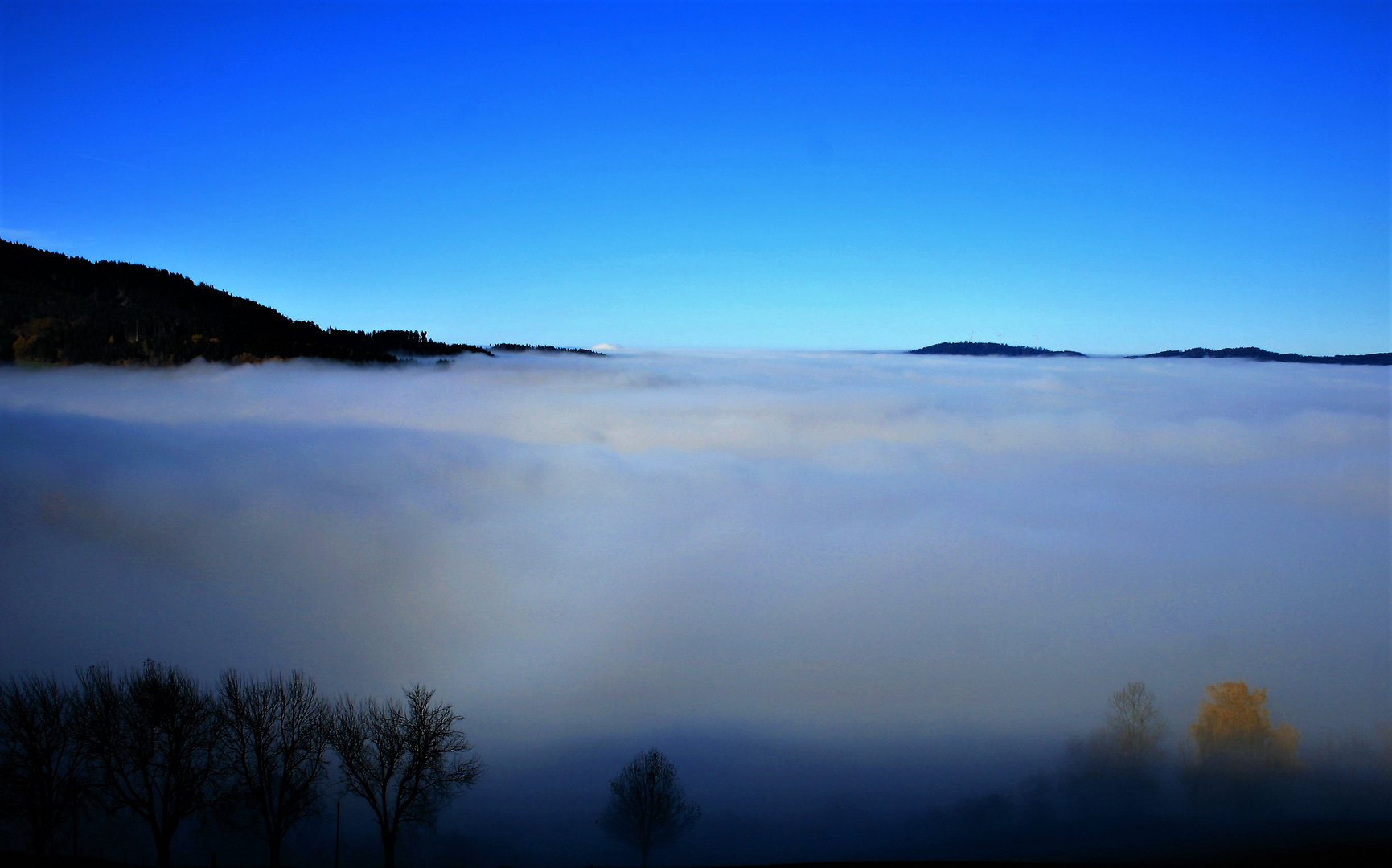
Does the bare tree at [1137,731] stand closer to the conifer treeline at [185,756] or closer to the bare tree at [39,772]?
the conifer treeline at [185,756]

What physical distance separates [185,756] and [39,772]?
7.84 metres

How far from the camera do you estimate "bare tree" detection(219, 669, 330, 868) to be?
A: 52.0 m

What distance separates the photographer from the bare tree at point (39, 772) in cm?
4638

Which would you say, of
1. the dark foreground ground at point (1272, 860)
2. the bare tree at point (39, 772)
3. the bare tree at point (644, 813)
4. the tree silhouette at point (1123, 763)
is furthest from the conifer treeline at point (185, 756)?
the tree silhouette at point (1123, 763)

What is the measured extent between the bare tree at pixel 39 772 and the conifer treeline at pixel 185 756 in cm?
9

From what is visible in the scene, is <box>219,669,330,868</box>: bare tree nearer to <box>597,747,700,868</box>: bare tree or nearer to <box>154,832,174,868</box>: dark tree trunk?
<box>154,832,174,868</box>: dark tree trunk

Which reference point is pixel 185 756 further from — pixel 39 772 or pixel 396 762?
pixel 396 762

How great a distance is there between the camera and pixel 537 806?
4914 inches

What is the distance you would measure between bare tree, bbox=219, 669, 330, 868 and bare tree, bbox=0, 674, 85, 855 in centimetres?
880

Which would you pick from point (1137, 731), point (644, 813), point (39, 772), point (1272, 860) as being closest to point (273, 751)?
point (39, 772)

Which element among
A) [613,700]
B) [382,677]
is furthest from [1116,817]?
[382,677]

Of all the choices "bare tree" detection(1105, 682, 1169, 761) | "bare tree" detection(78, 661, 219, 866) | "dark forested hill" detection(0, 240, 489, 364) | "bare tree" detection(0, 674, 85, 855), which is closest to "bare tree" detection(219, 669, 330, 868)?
"bare tree" detection(78, 661, 219, 866)

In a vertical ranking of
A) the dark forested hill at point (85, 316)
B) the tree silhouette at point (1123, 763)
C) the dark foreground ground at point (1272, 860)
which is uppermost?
the dark forested hill at point (85, 316)

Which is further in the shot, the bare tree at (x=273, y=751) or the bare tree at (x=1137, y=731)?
the bare tree at (x=1137, y=731)
